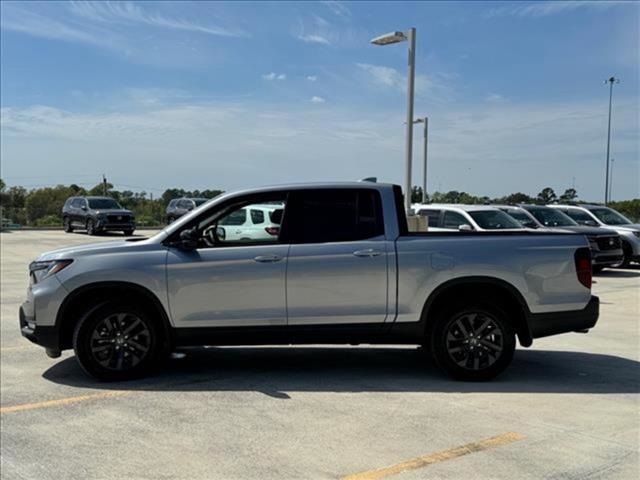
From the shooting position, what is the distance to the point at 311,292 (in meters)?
6.02

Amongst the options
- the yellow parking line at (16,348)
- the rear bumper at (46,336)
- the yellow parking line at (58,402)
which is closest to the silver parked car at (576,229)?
the yellow parking line at (16,348)

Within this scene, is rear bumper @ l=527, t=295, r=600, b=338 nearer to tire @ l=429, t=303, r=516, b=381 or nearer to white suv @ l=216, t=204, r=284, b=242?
tire @ l=429, t=303, r=516, b=381

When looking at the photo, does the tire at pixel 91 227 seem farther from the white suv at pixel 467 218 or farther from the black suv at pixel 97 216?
the white suv at pixel 467 218

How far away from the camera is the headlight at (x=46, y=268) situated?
6.12m

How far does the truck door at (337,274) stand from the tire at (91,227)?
2617 centimetres

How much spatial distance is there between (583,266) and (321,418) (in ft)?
9.71

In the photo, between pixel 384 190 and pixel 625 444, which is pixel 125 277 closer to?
pixel 384 190

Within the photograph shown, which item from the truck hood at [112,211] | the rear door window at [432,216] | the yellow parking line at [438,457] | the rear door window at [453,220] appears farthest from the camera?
the truck hood at [112,211]

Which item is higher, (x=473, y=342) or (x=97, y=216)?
(x=97, y=216)

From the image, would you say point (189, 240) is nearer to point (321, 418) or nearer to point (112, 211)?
point (321, 418)

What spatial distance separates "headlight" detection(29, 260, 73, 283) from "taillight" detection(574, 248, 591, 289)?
4.80 metres

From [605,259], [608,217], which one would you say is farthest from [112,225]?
[605,259]

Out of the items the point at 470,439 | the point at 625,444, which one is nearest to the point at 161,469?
the point at 470,439

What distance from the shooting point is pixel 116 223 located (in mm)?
30188
